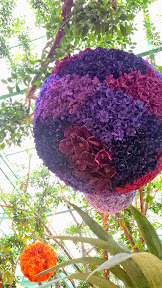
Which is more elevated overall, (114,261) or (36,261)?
(36,261)

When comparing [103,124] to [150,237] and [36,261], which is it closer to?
[150,237]

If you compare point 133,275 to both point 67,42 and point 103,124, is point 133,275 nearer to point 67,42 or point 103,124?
point 103,124

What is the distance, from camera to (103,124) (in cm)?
68

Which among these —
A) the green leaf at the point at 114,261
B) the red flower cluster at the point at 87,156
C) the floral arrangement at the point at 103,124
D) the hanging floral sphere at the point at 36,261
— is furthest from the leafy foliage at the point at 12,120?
the green leaf at the point at 114,261

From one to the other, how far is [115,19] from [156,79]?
1.82ft

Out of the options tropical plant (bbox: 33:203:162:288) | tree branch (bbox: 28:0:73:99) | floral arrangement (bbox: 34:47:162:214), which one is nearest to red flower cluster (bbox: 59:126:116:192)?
floral arrangement (bbox: 34:47:162:214)

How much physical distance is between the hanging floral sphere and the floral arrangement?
4.02 feet

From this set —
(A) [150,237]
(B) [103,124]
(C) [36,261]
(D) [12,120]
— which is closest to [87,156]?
(B) [103,124]

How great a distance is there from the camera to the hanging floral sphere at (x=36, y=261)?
1.80 m

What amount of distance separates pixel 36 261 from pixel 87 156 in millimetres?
1394

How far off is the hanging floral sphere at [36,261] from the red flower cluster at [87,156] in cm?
133

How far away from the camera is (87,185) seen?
0.76m

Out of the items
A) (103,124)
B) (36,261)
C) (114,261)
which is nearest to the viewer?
(114,261)

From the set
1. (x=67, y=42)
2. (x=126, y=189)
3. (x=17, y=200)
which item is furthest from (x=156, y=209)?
(x=126, y=189)
